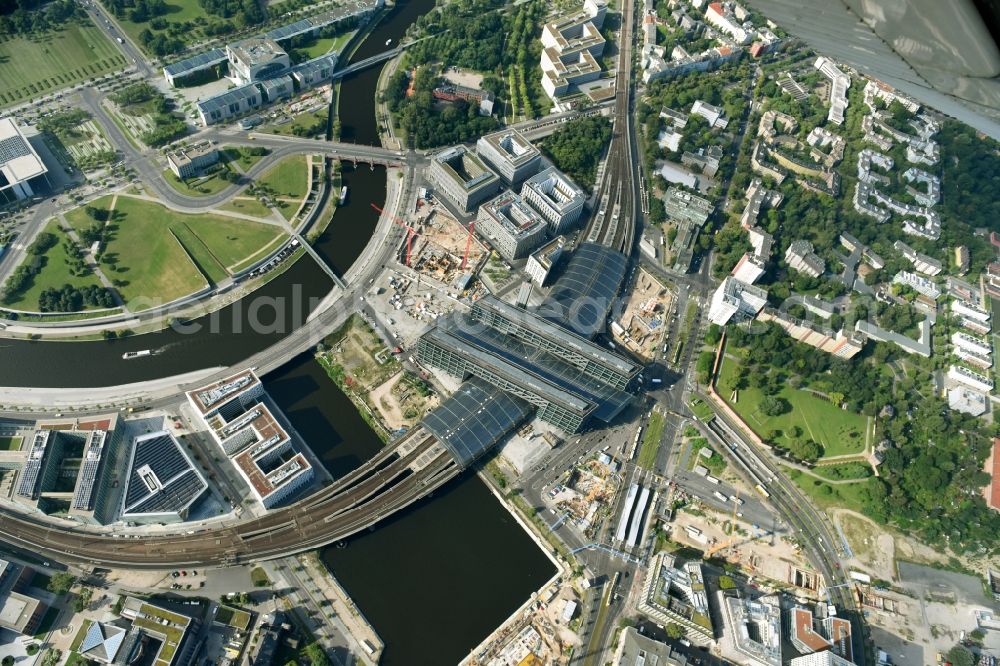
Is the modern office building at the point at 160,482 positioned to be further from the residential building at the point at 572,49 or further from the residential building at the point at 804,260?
the residential building at the point at 572,49

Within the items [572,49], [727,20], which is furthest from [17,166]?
[727,20]

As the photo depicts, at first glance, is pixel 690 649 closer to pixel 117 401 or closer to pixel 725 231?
pixel 725 231

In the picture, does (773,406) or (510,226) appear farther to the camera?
(510,226)

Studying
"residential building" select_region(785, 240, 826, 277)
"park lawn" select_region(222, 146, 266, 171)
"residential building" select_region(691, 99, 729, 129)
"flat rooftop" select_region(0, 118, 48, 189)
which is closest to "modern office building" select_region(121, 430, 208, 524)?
"flat rooftop" select_region(0, 118, 48, 189)

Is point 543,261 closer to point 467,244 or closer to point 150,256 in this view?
point 467,244

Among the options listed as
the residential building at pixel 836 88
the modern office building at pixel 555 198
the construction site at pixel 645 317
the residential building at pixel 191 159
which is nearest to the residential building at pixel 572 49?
the modern office building at pixel 555 198
